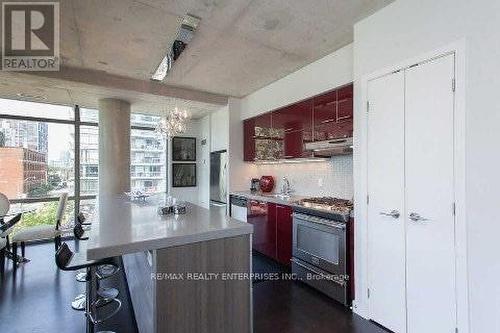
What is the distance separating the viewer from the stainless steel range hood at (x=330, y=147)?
9.11 ft

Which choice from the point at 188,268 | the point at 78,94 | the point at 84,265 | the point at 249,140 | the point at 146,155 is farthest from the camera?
the point at 146,155

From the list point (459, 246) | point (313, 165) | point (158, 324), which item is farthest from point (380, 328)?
point (313, 165)

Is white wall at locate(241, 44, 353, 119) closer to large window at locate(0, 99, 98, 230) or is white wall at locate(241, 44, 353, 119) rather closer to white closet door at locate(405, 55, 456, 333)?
white closet door at locate(405, 55, 456, 333)

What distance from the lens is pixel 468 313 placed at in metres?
1.67

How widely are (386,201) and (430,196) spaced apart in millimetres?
354

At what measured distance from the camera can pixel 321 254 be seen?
9.13 feet

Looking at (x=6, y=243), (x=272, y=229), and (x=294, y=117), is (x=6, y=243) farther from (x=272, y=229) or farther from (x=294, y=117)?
(x=294, y=117)

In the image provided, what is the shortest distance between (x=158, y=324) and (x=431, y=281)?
6.29 ft

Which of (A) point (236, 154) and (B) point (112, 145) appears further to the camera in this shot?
(A) point (236, 154)

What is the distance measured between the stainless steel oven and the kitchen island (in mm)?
1212

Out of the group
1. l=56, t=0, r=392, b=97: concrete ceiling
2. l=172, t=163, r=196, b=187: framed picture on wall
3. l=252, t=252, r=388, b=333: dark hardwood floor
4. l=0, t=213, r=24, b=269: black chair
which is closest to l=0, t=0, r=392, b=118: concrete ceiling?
l=56, t=0, r=392, b=97: concrete ceiling

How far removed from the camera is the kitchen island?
1453 mm

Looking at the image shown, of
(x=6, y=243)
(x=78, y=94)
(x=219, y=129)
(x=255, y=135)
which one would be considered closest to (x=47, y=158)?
(x=78, y=94)

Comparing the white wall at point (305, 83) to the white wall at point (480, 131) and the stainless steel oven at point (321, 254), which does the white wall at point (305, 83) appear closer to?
the white wall at point (480, 131)
